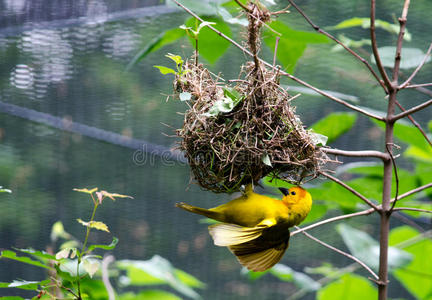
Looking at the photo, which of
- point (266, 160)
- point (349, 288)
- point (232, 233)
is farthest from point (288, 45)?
point (349, 288)

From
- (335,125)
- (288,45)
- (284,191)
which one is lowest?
(284,191)

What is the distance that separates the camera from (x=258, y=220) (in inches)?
37.8

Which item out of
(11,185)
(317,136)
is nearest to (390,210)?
(317,136)

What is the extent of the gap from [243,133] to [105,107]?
1236mm

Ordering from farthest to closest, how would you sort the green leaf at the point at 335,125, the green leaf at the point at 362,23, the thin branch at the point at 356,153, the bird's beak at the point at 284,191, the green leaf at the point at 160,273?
1. the green leaf at the point at 362,23
2. the green leaf at the point at 335,125
3. the bird's beak at the point at 284,191
4. the thin branch at the point at 356,153
5. the green leaf at the point at 160,273

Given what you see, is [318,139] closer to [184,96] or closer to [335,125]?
[335,125]

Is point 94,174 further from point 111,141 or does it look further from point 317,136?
point 317,136

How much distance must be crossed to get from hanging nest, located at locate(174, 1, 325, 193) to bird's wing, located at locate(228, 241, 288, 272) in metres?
0.13

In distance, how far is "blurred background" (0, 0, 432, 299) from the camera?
78.4 inches

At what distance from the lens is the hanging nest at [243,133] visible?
931 mm

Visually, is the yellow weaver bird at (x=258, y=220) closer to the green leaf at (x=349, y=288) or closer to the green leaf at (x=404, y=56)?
the green leaf at (x=349, y=288)

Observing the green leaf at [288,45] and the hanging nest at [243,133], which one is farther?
the green leaf at [288,45]

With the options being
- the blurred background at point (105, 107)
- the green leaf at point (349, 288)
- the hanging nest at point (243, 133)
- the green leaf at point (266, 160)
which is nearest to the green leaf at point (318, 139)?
the hanging nest at point (243, 133)

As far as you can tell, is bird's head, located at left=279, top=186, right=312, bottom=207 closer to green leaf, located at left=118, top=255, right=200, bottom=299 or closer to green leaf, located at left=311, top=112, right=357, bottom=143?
green leaf, located at left=311, top=112, right=357, bottom=143
